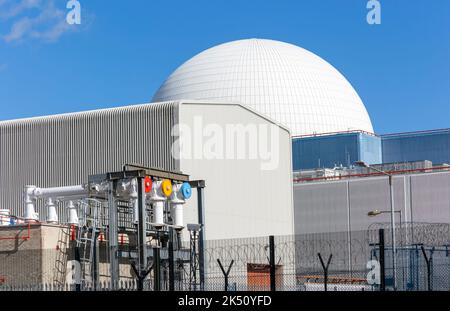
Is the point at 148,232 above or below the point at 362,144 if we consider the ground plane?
below

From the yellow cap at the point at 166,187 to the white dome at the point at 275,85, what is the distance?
203 feet

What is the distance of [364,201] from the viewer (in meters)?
70.9

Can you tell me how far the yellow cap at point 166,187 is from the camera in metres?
35.3

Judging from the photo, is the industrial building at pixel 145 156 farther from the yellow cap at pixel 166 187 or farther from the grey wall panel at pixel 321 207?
the grey wall panel at pixel 321 207

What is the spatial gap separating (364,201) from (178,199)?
3672 cm

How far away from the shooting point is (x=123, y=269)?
1411 inches

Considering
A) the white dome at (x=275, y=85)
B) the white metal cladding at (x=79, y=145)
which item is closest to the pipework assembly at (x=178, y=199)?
the white metal cladding at (x=79, y=145)

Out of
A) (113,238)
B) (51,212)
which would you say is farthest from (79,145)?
(113,238)

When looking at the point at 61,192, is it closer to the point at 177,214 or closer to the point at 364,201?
the point at 177,214

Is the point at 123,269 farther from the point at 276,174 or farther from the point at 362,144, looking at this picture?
the point at 362,144

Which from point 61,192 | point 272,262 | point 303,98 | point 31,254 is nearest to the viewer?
point 272,262
